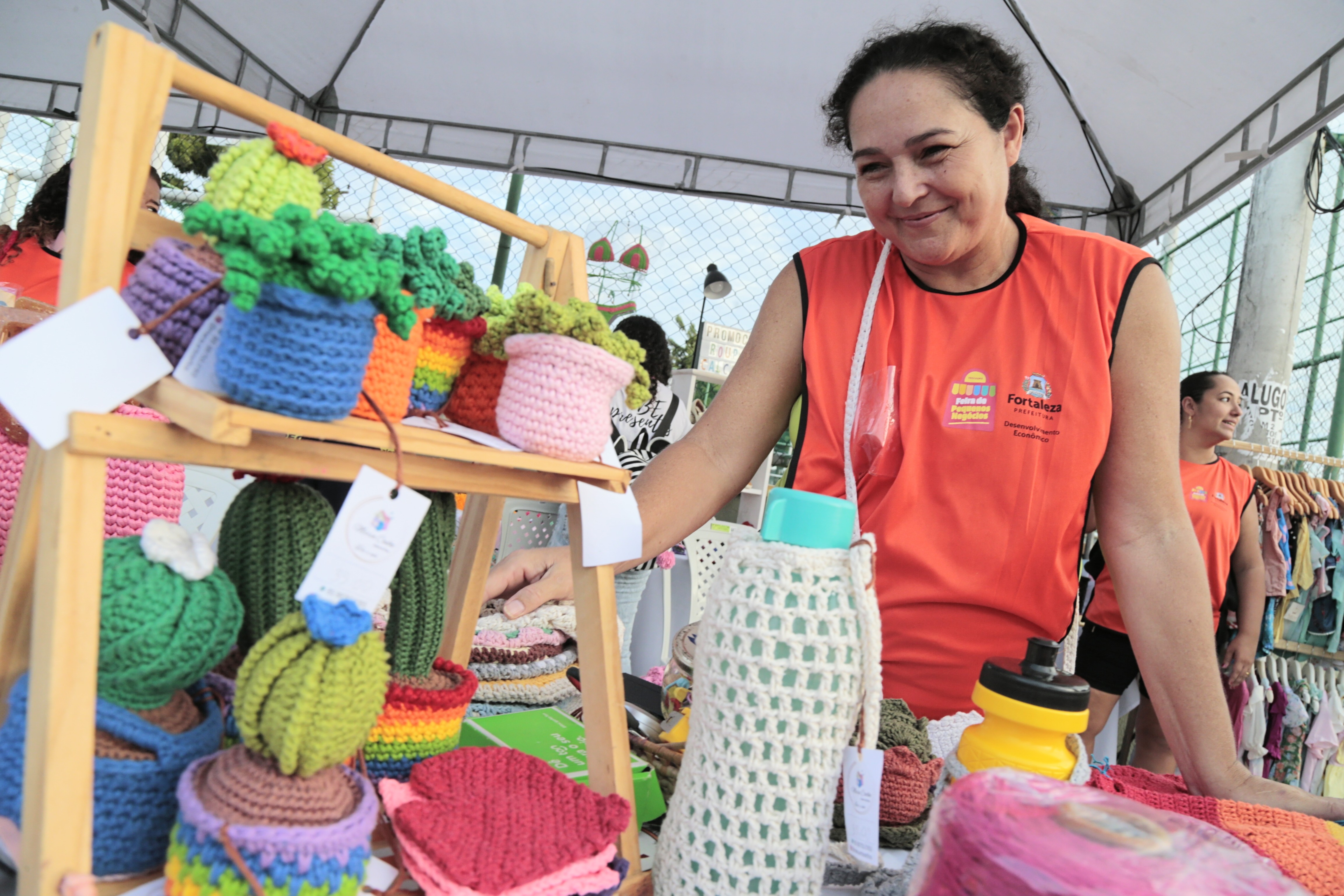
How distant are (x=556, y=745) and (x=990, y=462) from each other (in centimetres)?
66

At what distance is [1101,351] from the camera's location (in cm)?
102

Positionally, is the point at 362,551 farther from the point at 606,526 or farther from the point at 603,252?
the point at 603,252

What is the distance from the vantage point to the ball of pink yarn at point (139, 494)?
2.96ft

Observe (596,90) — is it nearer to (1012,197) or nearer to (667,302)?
(667,302)

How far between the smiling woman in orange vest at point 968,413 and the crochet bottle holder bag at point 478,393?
30 centimetres

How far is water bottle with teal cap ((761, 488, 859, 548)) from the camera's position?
57cm

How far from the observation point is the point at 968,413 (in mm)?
1053

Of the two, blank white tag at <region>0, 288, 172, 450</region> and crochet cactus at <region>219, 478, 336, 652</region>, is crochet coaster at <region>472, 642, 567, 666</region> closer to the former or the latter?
crochet cactus at <region>219, 478, 336, 652</region>

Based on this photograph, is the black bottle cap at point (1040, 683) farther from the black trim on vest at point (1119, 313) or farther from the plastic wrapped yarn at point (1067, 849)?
the black trim on vest at point (1119, 313)

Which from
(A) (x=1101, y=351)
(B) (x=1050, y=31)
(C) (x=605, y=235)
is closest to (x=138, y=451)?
(A) (x=1101, y=351)

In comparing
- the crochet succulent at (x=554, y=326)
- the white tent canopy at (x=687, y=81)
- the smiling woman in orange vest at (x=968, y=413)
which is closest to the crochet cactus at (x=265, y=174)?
the crochet succulent at (x=554, y=326)

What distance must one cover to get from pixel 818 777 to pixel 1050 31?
324 cm

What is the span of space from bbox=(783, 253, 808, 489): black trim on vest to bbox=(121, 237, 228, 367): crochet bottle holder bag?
78 cm

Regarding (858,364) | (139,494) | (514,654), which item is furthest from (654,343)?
(139,494)
